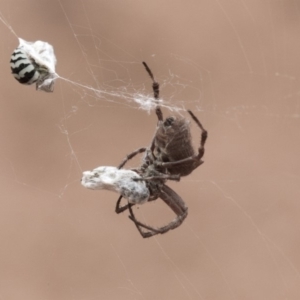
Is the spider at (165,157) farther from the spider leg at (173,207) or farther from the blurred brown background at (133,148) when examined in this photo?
the blurred brown background at (133,148)

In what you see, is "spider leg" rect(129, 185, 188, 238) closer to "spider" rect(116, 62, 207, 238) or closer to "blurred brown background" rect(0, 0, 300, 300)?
"spider" rect(116, 62, 207, 238)

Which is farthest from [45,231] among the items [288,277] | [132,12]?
[132,12]

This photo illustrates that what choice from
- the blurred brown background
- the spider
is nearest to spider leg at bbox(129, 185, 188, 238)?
the spider

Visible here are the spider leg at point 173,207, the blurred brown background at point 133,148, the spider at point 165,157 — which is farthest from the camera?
the blurred brown background at point 133,148

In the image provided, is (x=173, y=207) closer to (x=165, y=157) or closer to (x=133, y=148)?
(x=165, y=157)

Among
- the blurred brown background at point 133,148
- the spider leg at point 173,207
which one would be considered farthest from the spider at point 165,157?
the blurred brown background at point 133,148

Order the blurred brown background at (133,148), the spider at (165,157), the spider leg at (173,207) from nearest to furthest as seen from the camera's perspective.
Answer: the spider at (165,157) < the spider leg at (173,207) < the blurred brown background at (133,148)

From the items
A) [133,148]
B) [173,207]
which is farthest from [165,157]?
[133,148]

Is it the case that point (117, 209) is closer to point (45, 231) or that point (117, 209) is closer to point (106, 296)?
point (106, 296)
